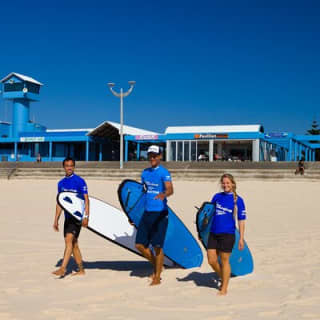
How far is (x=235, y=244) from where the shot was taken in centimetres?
537

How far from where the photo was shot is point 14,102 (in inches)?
2066

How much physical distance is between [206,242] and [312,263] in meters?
1.82

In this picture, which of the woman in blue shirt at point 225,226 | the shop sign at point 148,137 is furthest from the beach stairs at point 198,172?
the woman in blue shirt at point 225,226

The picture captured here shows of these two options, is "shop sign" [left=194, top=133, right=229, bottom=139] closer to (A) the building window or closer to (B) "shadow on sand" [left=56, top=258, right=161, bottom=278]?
(A) the building window

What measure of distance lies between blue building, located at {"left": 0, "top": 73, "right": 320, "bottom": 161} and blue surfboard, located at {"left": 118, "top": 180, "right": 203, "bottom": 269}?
3004 centimetres

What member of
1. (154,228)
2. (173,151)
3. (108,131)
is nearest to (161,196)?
(154,228)

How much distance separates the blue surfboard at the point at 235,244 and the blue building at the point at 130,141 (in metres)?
30.4

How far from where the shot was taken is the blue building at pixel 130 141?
37.4m

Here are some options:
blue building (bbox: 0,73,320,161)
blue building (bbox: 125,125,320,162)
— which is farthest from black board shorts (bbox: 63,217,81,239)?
blue building (bbox: 125,125,320,162)

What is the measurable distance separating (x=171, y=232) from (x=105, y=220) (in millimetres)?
886

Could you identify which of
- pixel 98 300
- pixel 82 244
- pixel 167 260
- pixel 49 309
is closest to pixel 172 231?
pixel 167 260

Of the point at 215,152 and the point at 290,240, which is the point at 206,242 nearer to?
the point at 290,240

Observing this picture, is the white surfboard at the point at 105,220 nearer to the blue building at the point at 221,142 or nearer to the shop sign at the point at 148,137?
the blue building at the point at 221,142

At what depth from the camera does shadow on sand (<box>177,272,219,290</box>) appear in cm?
507
